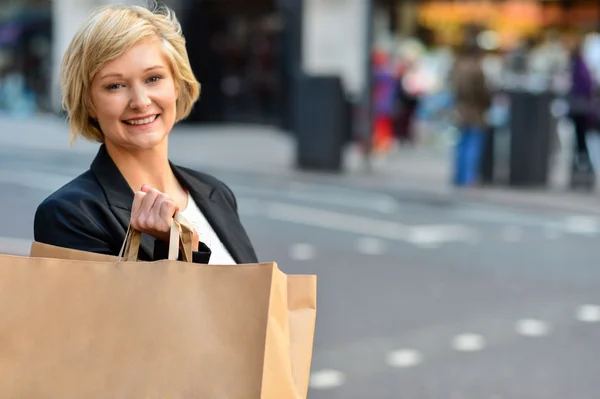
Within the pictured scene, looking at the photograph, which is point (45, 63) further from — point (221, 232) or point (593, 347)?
point (221, 232)

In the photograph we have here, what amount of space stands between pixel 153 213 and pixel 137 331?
0.27 meters

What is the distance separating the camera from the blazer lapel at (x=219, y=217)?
2.56 meters

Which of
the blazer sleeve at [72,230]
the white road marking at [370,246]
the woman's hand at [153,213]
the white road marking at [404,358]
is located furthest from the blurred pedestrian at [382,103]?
the woman's hand at [153,213]

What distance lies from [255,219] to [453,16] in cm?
1381

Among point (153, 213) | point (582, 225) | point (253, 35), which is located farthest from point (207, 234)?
point (253, 35)

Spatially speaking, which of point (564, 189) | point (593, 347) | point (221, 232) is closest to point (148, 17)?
point (221, 232)

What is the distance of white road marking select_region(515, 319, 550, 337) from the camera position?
6.83 m

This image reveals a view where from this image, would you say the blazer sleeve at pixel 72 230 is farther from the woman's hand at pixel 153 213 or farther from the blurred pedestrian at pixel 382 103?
the blurred pedestrian at pixel 382 103

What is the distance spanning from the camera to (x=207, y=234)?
100 inches

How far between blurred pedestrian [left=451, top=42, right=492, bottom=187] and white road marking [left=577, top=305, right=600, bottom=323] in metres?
6.87

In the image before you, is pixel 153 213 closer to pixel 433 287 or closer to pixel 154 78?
pixel 154 78

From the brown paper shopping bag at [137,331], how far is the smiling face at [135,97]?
1.63 feet

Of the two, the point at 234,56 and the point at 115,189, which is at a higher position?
the point at 115,189

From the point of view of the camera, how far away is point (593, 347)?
6.54m
